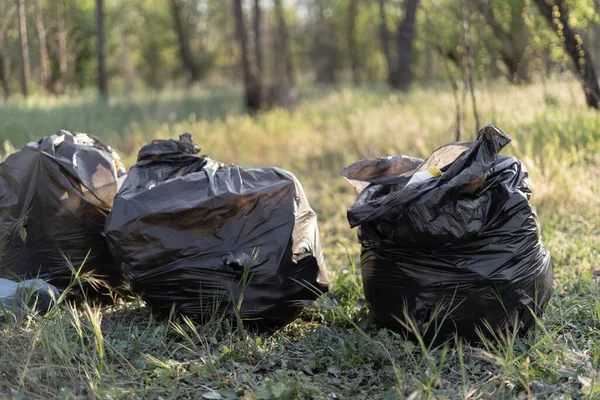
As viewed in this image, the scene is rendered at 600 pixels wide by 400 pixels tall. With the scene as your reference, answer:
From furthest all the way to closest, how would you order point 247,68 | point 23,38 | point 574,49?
point 23,38 → point 247,68 → point 574,49

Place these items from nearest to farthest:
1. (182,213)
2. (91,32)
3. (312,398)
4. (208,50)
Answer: (312,398)
(182,213)
(91,32)
(208,50)

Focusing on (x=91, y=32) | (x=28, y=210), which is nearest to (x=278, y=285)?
(x=28, y=210)

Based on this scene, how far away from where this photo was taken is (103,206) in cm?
285

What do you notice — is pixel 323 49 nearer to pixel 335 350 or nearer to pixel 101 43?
pixel 101 43

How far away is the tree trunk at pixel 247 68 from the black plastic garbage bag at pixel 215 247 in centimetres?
832

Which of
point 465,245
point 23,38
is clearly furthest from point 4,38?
point 465,245

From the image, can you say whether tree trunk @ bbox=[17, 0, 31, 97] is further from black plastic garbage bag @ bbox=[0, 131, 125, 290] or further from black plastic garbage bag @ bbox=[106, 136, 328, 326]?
black plastic garbage bag @ bbox=[106, 136, 328, 326]

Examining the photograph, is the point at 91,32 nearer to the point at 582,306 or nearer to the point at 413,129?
the point at 413,129

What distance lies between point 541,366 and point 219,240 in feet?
4.57

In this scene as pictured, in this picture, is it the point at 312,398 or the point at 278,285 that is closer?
the point at 312,398

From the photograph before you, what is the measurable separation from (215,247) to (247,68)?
8.64 metres

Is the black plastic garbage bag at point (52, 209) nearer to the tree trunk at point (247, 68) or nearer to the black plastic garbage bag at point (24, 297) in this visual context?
the black plastic garbage bag at point (24, 297)

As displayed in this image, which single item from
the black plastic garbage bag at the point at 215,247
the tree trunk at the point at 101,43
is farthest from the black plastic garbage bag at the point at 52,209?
the tree trunk at the point at 101,43

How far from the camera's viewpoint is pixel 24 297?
2479mm
